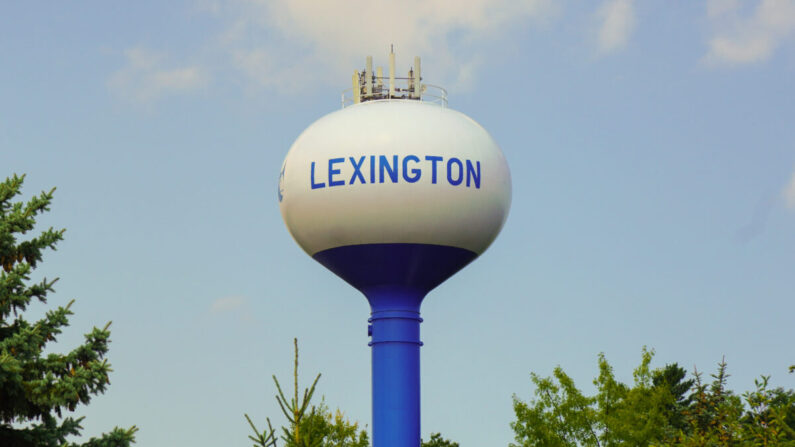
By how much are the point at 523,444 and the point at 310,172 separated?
495 inches

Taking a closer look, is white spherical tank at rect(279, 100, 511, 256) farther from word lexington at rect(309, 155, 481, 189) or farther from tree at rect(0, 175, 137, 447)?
tree at rect(0, 175, 137, 447)

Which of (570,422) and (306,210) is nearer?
(306,210)

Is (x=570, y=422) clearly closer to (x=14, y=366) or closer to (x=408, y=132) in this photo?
(x=408, y=132)

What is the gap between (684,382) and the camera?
4534 cm

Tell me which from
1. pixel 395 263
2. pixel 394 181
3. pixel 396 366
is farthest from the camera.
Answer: pixel 396 366

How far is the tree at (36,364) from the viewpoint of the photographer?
51.2 ft

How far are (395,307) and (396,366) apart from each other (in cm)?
134

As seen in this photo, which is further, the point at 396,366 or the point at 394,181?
the point at 396,366

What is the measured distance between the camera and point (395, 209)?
2389 cm

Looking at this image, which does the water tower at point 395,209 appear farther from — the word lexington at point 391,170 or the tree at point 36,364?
the tree at point 36,364

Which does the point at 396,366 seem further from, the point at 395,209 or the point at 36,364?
the point at 36,364

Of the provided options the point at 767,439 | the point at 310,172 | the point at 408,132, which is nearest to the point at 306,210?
the point at 310,172

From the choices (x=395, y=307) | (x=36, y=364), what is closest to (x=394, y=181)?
(x=395, y=307)

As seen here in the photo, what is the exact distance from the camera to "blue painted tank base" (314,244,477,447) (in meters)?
24.8
